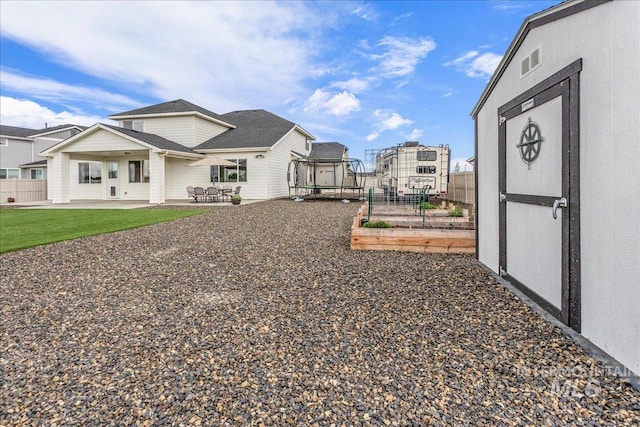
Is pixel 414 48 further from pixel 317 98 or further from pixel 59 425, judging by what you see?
pixel 317 98

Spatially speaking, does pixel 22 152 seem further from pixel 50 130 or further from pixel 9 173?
pixel 50 130

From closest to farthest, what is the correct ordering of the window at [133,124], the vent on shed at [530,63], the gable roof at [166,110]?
1. the vent on shed at [530,63]
2. the gable roof at [166,110]
3. the window at [133,124]

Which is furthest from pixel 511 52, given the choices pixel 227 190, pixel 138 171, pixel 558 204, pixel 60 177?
pixel 138 171

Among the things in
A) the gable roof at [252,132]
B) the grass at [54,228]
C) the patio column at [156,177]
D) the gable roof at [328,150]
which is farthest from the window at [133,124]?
the gable roof at [328,150]

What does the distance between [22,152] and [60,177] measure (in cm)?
1808

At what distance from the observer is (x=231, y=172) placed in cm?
1997

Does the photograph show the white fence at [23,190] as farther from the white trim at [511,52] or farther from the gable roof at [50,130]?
the white trim at [511,52]

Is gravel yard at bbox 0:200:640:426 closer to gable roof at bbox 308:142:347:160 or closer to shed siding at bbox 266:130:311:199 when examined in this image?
shed siding at bbox 266:130:311:199

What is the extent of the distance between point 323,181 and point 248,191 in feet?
32.9

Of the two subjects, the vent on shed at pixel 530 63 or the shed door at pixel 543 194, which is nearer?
the shed door at pixel 543 194

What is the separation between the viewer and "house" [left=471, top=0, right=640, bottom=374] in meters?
2.31

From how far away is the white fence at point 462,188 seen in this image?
1512 cm

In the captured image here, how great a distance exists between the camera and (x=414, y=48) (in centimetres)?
1388

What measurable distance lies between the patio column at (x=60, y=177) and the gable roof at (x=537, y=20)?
66.4 ft
